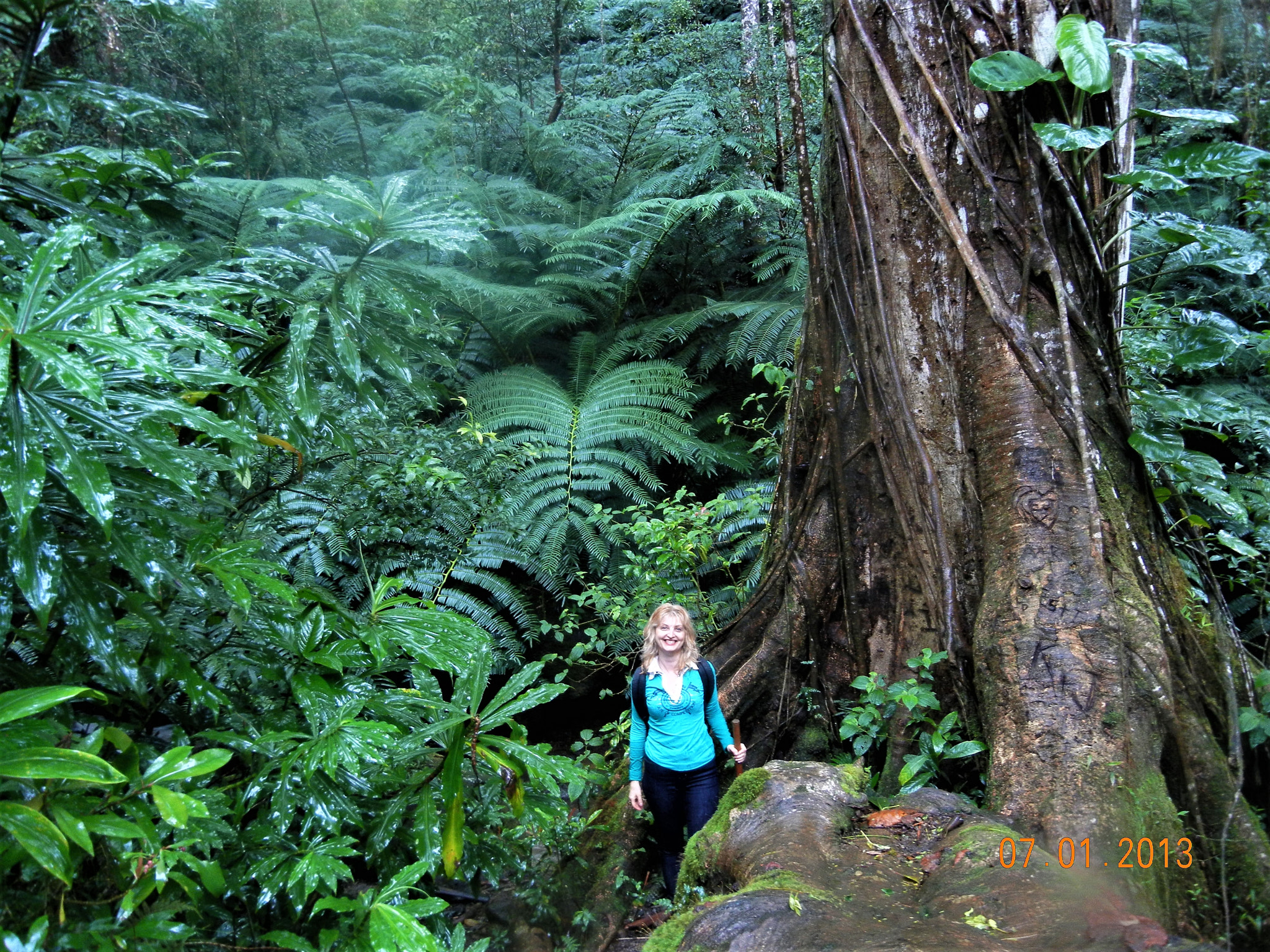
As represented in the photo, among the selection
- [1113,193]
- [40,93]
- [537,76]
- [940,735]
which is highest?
[537,76]

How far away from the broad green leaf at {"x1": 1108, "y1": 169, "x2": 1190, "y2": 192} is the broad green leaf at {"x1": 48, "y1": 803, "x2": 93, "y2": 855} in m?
3.04

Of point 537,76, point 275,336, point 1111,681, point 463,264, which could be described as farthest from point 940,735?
point 537,76

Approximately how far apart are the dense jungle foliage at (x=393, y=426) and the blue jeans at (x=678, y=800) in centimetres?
37

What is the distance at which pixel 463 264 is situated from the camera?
23.7 feet

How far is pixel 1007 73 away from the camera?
264 cm

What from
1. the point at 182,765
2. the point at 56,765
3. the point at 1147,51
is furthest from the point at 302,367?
the point at 1147,51

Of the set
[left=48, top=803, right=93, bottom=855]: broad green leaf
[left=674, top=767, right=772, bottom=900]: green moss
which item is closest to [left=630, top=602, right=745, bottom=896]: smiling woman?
[left=674, top=767, right=772, bottom=900]: green moss

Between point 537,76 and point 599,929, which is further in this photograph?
point 537,76

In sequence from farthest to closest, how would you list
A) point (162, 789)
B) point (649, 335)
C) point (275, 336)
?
point (649, 335) → point (275, 336) → point (162, 789)

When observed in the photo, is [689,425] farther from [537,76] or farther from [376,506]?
[537,76]

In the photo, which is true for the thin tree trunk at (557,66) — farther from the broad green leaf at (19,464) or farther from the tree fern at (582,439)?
the broad green leaf at (19,464)

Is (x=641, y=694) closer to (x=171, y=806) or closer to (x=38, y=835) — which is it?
(x=171, y=806)

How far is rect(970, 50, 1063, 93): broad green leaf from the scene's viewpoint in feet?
8.61

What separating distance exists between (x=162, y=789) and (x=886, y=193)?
2753mm
